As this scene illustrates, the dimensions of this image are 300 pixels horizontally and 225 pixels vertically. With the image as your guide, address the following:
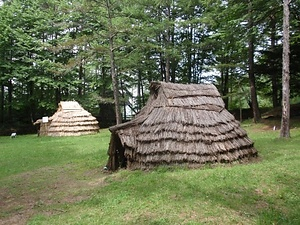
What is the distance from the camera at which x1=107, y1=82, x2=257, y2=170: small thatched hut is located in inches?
331

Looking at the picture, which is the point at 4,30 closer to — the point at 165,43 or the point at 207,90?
the point at 165,43

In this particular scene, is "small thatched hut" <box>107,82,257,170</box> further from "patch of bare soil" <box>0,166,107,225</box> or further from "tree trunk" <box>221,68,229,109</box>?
"tree trunk" <box>221,68,229,109</box>

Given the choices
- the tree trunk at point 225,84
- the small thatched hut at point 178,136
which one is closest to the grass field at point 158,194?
the small thatched hut at point 178,136

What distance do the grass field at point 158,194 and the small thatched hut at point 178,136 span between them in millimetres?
398

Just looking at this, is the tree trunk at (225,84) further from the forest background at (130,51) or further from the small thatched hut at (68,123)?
the small thatched hut at (68,123)

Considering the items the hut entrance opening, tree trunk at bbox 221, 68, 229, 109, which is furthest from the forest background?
the hut entrance opening

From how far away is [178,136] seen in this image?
8.61 m

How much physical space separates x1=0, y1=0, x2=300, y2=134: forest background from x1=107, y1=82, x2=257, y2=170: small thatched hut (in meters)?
7.28

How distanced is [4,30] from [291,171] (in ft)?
79.0

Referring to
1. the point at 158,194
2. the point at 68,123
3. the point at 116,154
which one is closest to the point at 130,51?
the point at 68,123

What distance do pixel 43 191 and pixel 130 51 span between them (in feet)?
60.2

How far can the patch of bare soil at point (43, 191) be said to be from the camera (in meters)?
5.99

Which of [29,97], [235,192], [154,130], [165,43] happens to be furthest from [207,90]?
[29,97]

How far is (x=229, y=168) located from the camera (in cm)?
799
